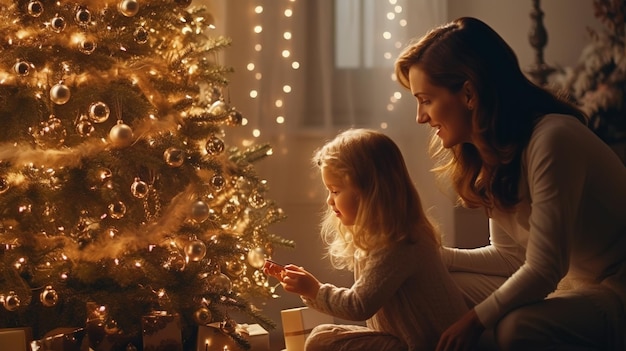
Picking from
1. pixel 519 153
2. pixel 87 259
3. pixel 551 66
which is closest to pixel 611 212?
pixel 519 153

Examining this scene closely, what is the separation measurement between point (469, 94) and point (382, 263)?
1.36 ft

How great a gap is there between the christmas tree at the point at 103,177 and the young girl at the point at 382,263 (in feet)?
1.04

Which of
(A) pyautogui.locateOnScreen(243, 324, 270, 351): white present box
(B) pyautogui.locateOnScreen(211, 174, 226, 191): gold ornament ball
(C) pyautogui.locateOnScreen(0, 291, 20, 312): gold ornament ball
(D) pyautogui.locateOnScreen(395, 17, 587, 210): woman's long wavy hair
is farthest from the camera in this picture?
(A) pyautogui.locateOnScreen(243, 324, 270, 351): white present box

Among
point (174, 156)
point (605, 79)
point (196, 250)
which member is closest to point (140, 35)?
point (174, 156)

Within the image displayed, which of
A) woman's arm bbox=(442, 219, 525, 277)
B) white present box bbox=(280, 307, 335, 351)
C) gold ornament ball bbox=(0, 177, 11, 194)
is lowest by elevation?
white present box bbox=(280, 307, 335, 351)

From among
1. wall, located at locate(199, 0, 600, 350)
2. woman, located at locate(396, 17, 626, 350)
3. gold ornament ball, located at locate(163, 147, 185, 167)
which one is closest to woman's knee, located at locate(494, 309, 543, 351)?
woman, located at locate(396, 17, 626, 350)

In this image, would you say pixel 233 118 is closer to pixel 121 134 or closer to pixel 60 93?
pixel 121 134

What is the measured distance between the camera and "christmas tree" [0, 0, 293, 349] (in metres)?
2.17

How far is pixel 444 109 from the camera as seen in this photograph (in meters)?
2.00

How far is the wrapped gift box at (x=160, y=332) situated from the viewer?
2191 millimetres

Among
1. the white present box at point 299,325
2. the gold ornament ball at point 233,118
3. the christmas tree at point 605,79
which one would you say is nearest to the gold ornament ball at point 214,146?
the gold ornament ball at point 233,118

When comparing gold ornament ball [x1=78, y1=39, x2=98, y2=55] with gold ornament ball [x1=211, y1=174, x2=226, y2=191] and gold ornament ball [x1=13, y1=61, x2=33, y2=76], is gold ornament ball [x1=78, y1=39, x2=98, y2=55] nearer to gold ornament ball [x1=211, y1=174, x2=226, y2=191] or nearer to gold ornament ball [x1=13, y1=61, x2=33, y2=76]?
gold ornament ball [x1=13, y1=61, x2=33, y2=76]

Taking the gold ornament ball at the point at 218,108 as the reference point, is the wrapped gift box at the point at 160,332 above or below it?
below

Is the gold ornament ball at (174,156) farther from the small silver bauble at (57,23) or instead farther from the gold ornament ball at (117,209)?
the small silver bauble at (57,23)
